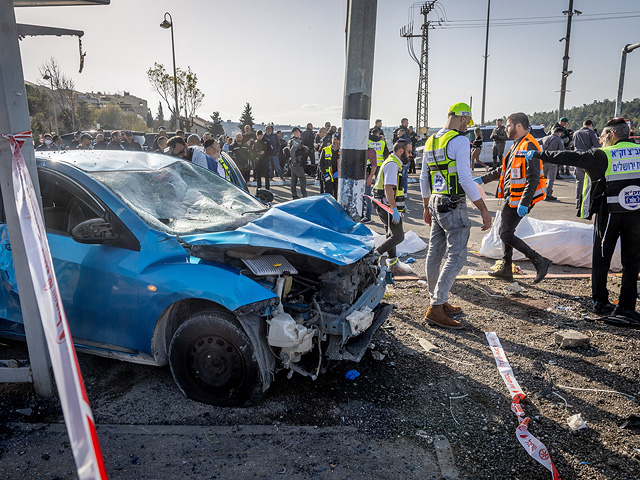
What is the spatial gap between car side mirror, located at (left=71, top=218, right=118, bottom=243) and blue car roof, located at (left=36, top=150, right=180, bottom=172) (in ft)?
1.97

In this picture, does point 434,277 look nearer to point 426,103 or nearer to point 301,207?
point 301,207

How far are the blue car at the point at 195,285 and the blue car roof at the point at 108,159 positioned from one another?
33 mm

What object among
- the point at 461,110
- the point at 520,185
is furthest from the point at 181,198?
the point at 520,185

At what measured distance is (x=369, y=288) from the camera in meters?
3.66

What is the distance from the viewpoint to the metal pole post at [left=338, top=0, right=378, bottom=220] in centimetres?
471

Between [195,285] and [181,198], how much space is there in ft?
3.82

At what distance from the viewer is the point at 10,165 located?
9.41 feet

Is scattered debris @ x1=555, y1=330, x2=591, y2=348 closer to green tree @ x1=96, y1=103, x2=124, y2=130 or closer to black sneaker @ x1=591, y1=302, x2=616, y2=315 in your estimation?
black sneaker @ x1=591, y1=302, x2=616, y2=315

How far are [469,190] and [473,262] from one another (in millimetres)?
2623

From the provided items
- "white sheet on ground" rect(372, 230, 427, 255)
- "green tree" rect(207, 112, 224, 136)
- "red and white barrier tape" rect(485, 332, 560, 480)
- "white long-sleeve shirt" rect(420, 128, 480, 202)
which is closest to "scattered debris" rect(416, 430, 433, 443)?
"red and white barrier tape" rect(485, 332, 560, 480)

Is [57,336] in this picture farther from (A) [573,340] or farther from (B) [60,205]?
(A) [573,340]

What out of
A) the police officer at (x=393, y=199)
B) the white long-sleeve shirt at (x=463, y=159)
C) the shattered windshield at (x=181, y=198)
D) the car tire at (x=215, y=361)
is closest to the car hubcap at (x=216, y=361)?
the car tire at (x=215, y=361)

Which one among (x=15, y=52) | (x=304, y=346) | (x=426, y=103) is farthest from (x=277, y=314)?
(x=426, y=103)

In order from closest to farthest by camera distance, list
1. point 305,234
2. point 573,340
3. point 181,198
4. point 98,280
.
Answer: point 98,280, point 305,234, point 181,198, point 573,340
